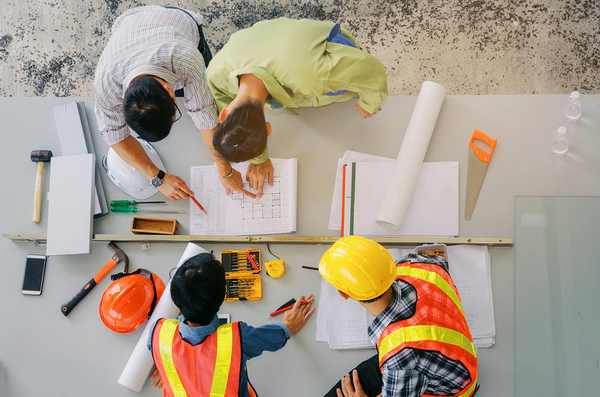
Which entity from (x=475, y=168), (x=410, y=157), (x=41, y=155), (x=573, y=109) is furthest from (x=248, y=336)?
(x=573, y=109)

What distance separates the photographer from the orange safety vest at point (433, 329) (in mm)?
1097

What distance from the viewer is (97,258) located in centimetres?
165

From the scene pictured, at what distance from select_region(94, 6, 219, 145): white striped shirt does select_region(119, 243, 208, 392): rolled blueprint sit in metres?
0.69

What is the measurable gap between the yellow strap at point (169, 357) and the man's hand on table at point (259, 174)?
636 millimetres

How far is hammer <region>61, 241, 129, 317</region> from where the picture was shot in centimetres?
161

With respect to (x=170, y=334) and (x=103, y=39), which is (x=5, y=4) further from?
(x=170, y=334)

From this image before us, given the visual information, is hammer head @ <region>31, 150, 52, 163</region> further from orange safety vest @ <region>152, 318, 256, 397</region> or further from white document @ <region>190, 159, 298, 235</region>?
orange safety vest @ <region>152, 318, 256, 397</region>

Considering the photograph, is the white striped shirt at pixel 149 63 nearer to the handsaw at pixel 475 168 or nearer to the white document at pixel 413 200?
the white document at pixel 413 200

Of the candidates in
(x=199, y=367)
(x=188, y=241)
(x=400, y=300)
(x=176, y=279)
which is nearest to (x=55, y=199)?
(x=188, y=241)

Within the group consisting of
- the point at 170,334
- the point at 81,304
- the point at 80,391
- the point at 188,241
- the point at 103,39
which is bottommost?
the point at 80,391

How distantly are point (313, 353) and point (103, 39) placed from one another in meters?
2.13

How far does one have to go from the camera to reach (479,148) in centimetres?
159

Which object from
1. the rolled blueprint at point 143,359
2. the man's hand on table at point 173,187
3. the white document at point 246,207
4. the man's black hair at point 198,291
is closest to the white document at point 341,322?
the white document at point 246,207

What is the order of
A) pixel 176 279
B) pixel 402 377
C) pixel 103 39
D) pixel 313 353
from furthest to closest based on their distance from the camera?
1. pixel 103 39
2. pixel 313 353
3. pixel 176 279
4. pixel 402 377
